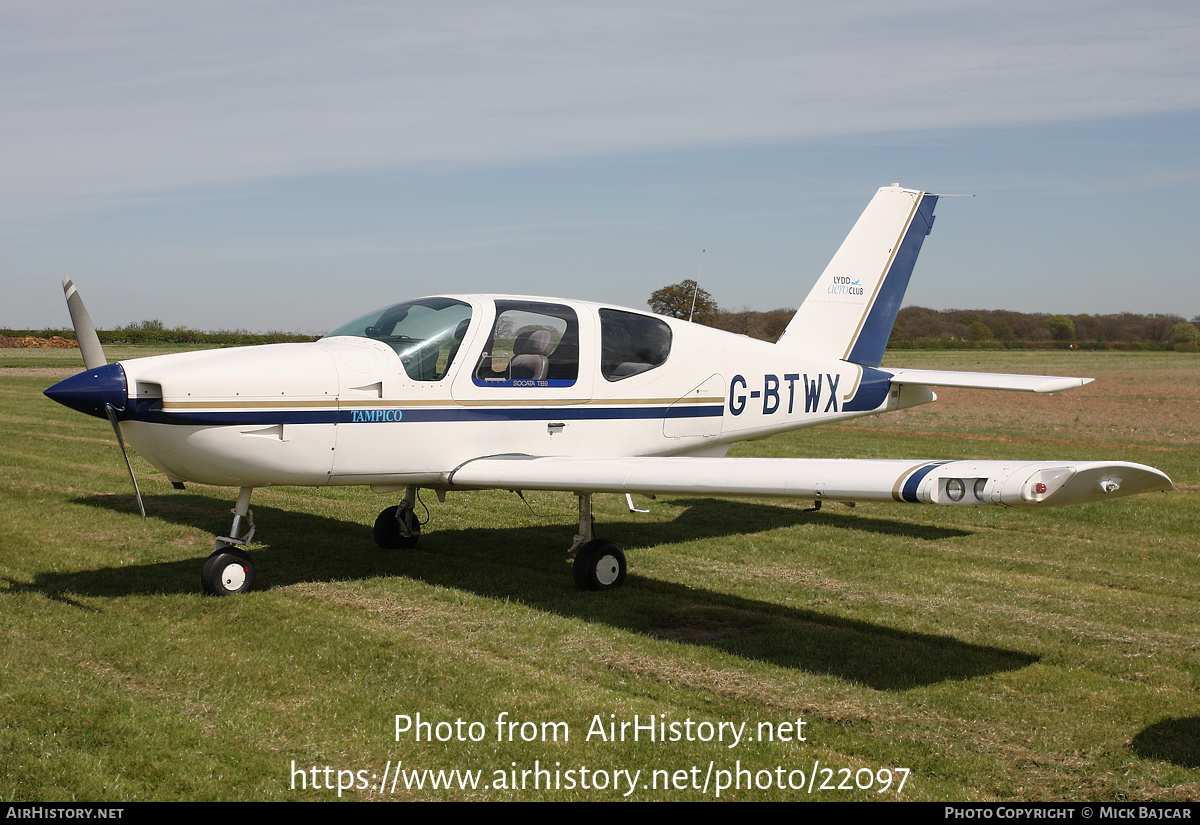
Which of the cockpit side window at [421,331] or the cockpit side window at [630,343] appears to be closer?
the cockpit side window at [421,331]

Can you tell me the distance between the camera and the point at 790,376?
9961mm

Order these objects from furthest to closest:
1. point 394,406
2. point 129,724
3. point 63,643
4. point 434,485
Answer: point 434,485
point 394,406
point 63,643
point 129,724

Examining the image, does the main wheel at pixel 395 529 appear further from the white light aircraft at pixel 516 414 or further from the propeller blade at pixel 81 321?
the propeller blade at pixel 81 321

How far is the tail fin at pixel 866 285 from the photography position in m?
10.7

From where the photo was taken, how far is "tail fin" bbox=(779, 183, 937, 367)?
420 inches

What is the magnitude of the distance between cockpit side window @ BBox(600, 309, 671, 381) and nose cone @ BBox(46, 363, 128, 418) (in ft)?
12.7

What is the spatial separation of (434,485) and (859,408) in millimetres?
5016

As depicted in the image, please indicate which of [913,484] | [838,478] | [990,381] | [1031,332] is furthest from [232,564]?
[1031,332]

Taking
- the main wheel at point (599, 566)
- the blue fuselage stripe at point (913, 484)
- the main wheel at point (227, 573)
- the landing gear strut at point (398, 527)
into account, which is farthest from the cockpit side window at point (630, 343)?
the blue fuselage stripe at point (913, 484)

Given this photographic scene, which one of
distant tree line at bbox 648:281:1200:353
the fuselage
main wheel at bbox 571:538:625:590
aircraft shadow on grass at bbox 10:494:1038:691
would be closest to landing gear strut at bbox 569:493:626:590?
main wheel at bbox 571:538:625:590

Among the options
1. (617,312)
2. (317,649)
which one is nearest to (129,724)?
(317,649)

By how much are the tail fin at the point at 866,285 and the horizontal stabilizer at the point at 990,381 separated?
478mm

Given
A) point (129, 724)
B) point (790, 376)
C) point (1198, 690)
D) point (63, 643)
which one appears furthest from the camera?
point (790, 376)

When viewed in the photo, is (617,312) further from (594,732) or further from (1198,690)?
(1198,690)
